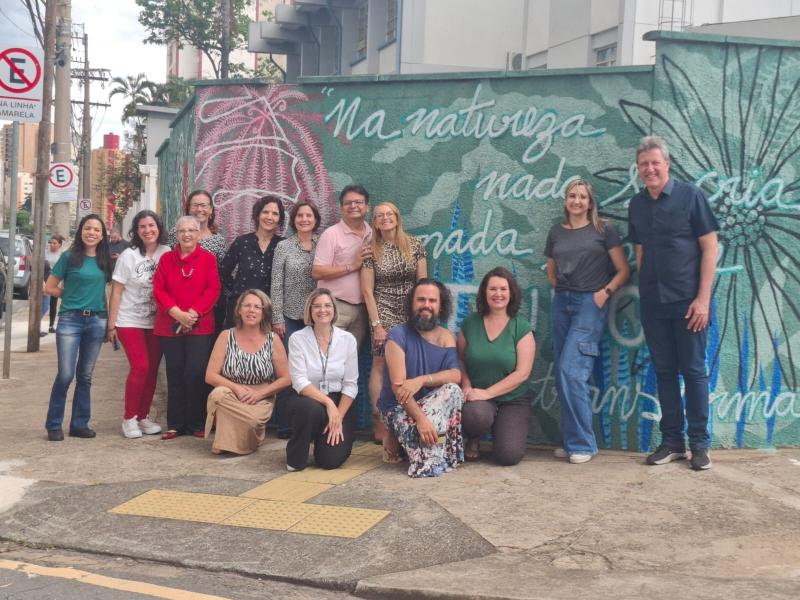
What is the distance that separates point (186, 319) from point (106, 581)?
10.2 feet

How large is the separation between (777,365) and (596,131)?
2138 millimetres

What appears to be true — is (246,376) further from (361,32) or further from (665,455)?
(361,32)

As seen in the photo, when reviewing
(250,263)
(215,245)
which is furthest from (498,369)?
(215,245)

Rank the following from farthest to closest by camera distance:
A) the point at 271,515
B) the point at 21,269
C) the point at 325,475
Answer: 1. the point at 21,269
2. the point at 325,475
3. the point at 271,515

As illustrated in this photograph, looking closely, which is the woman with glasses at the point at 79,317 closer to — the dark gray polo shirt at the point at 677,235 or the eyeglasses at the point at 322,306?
the eyeglasses at the point at 322,306

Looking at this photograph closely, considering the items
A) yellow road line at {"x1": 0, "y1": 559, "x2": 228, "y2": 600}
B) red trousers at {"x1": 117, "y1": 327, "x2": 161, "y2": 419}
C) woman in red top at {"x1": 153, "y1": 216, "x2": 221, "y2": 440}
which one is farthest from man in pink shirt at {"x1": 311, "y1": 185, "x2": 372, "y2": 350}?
yellow road line at {"x1": 0, "y1": 559, "x2": 228, "y2": 600}

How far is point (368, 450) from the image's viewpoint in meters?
7.61

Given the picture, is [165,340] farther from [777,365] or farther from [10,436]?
[777,365]

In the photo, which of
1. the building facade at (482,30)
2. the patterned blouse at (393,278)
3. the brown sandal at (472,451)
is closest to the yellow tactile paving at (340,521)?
the brown sandal at (472,451)

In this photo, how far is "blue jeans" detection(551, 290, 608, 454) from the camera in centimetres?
712

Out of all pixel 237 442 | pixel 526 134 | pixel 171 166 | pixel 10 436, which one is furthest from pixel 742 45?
pixel 171 166

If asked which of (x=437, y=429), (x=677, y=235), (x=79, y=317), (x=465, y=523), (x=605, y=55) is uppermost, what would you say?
(x=605, y=55)

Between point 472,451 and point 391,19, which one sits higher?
point 391,19

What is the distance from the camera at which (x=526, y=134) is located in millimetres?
7617
